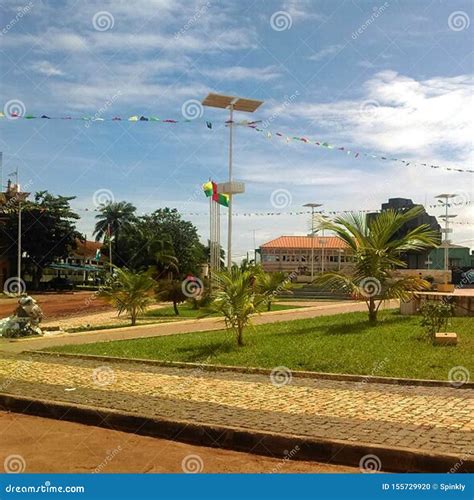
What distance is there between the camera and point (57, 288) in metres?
57.8

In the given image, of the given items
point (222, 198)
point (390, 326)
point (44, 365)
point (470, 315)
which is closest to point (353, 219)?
point (390, 326)

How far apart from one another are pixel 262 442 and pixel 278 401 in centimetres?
158

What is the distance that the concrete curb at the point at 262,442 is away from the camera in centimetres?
492

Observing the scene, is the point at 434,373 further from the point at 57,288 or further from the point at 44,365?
the point at 57,288

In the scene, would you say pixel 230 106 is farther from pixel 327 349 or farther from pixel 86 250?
pixel 86 250
